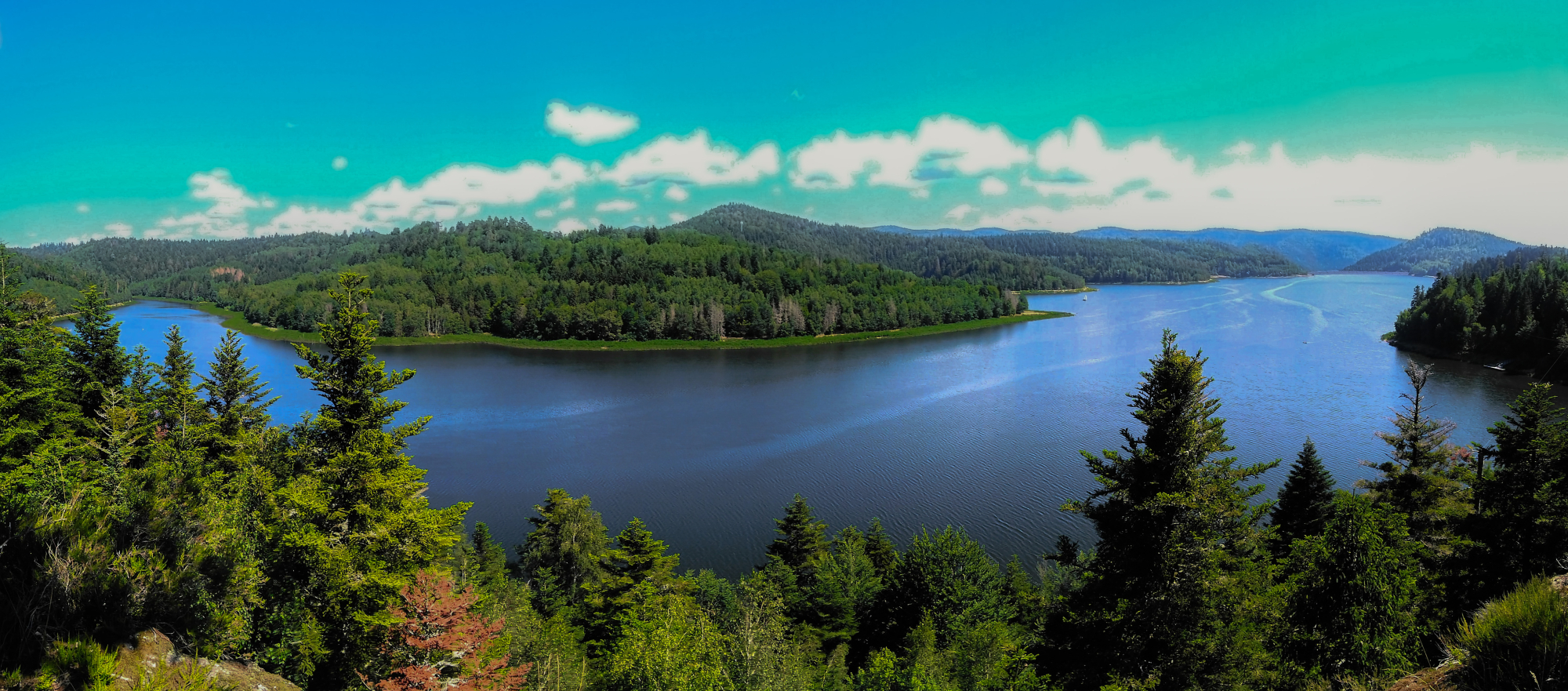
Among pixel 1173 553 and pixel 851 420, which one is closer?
pixel 1173 553

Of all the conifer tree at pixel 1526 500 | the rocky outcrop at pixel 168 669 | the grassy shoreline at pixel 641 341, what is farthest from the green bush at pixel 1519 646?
the grassy shoreline at pixel 641 341

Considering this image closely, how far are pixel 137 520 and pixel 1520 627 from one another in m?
13.7

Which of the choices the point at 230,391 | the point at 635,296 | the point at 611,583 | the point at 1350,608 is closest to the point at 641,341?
the point at 635,296

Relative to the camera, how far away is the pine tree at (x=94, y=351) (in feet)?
61.3

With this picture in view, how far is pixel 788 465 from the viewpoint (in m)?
41.1

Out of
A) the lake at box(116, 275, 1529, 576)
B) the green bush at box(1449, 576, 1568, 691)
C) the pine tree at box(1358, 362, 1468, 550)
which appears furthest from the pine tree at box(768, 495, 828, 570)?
the green bush at box(1449, 576, 1568, 691)

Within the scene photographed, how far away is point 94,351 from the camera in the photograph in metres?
19.2

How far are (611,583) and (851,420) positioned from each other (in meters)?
33.8

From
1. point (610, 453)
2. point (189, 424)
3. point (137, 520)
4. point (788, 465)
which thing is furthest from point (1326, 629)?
point (610, 453)

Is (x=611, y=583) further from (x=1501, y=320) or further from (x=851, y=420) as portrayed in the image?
(x=1501, y=320)

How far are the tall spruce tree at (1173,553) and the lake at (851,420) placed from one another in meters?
19.9

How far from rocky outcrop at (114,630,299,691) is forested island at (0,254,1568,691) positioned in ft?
0.48

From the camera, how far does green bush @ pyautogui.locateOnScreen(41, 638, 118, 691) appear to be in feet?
19.9

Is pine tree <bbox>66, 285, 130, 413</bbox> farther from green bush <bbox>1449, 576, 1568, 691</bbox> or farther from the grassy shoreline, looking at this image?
the grassy shoreline
